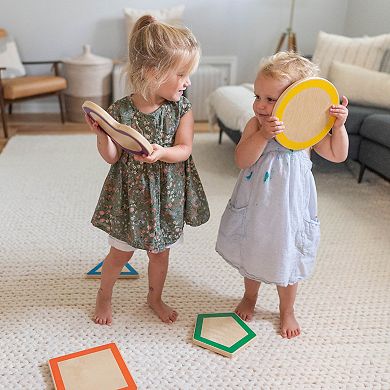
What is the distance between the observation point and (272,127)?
1200 mm

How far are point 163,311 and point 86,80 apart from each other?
2774 mm

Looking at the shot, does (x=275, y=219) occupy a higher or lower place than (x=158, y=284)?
higher

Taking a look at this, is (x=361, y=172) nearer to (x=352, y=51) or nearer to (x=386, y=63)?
(x=386, y=63)

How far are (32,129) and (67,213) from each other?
5.83 ft

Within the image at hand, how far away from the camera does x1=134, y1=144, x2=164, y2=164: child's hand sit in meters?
1.18

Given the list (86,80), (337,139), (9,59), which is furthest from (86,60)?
(337,139)

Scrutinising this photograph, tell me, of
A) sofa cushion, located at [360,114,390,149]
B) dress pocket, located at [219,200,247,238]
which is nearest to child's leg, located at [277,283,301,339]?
dress pocket, located at [219,200,247,238]

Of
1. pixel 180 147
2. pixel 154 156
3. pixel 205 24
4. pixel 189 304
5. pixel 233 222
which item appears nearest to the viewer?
pixel 154 156

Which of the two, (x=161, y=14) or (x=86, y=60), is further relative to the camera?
(x=161, y=14)

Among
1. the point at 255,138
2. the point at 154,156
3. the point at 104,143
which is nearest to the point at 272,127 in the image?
the point at 255,138

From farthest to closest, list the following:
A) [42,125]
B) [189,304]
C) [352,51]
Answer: [42,125] < [352,51] < [189,304]

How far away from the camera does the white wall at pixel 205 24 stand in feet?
13.0

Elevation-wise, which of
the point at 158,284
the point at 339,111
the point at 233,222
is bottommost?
the point at 158,284

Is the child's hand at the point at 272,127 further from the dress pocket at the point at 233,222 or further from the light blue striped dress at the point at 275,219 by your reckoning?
the dress pocket at the point at 233,222
